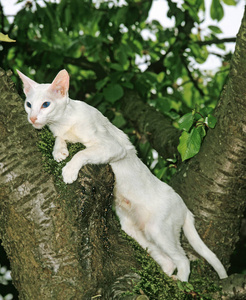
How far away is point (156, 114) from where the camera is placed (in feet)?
13.1

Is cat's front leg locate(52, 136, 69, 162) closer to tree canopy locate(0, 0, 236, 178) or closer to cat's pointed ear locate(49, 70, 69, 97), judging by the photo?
cat's pointed ear locate(49, 70, 69, 97)

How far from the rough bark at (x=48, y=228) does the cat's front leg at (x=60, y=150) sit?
17 cm

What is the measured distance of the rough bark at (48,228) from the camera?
76.6 inches

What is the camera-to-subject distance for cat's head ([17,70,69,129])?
2469 mm

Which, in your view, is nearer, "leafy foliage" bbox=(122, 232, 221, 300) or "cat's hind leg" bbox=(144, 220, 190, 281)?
"leafy foliage" bbox=(122, 232, 221, 300)

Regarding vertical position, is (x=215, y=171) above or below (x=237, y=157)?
below

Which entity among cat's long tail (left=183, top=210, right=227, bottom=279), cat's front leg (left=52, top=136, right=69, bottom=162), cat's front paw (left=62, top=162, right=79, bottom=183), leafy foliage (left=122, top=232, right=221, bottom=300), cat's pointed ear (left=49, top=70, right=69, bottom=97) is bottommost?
cat's long tail (left=183, top=210, right=227, bottom=279)

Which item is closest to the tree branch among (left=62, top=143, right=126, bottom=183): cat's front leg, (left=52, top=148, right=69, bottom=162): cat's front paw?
(left=62, top=143, right=126, bottom=183): cat's front leg

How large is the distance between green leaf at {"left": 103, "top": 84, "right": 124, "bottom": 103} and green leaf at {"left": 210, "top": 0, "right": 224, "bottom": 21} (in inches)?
44.4

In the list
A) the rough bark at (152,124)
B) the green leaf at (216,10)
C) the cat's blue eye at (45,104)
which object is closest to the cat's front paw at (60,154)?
the cat's blue eye at (45,104)

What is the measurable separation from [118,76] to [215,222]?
1802 millimetres

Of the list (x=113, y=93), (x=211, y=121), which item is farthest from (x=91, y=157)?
(x=113, y=93)

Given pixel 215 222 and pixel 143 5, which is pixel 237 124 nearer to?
pixel 215 222

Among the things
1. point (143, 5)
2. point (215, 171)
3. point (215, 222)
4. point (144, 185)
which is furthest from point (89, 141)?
point (143, 5)
